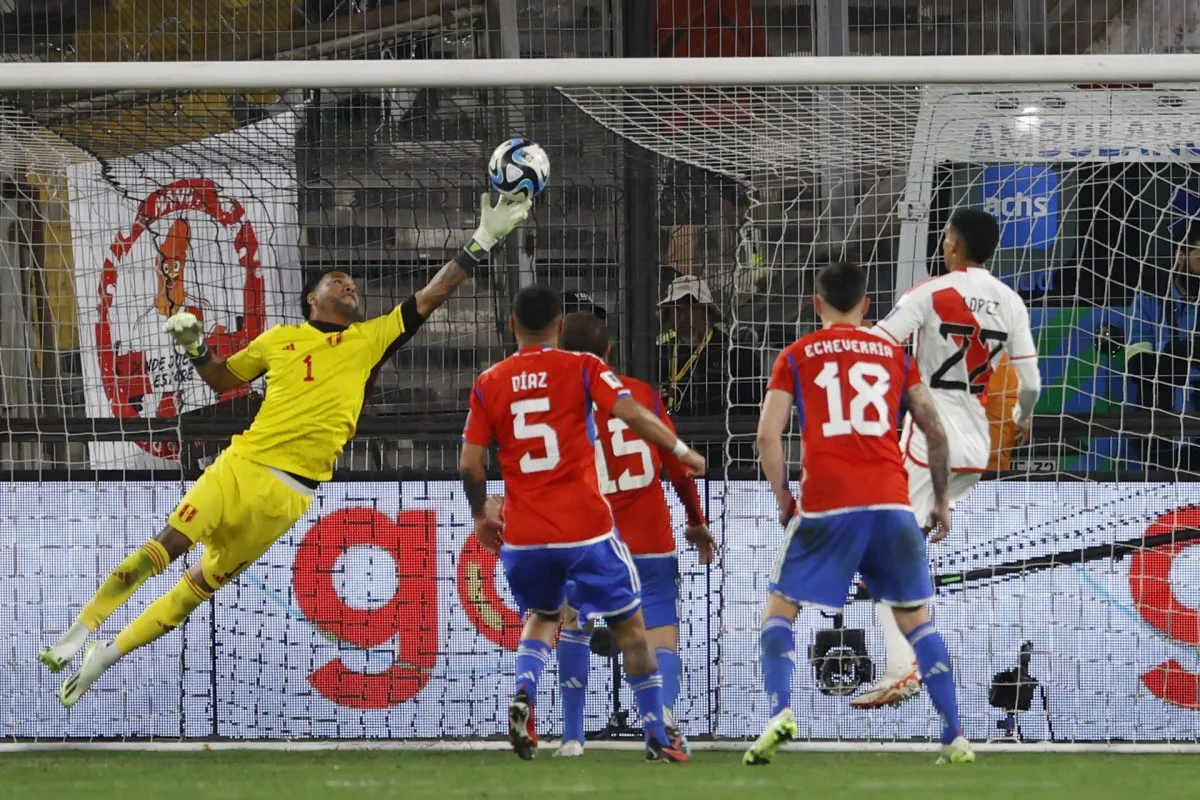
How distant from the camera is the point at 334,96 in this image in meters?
8.93

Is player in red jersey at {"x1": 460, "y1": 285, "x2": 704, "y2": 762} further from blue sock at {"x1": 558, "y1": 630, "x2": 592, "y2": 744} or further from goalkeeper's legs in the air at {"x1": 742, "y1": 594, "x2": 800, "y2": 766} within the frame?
goalkeeper's legs in the air at {"x1": 742, "y1": 594, "x2": 800, "y2": 766}

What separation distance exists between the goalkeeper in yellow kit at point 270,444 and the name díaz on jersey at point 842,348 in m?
1.67

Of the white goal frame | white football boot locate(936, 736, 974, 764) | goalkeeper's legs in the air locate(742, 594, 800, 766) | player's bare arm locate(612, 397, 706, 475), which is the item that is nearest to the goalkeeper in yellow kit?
the white goal frame

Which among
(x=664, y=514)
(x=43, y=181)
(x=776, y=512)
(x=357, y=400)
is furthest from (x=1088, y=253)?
(x=43, y=181)

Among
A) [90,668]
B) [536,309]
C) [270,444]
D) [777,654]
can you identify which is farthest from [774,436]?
[90,668]

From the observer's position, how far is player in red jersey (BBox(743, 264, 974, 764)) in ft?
20.3

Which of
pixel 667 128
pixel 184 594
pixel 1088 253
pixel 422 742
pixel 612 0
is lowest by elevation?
pixel 422 742

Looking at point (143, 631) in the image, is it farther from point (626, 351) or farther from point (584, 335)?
point (626, 351)

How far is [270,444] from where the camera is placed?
7684 millimetres

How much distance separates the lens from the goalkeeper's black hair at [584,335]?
289 inches

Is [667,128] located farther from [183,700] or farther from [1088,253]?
[183,700]

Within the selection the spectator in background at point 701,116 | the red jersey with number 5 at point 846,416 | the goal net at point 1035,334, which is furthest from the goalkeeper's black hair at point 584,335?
the red jersey with number 5 at point 846,416

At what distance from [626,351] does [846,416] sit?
2908 millimetres

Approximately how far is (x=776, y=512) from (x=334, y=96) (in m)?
3.00
